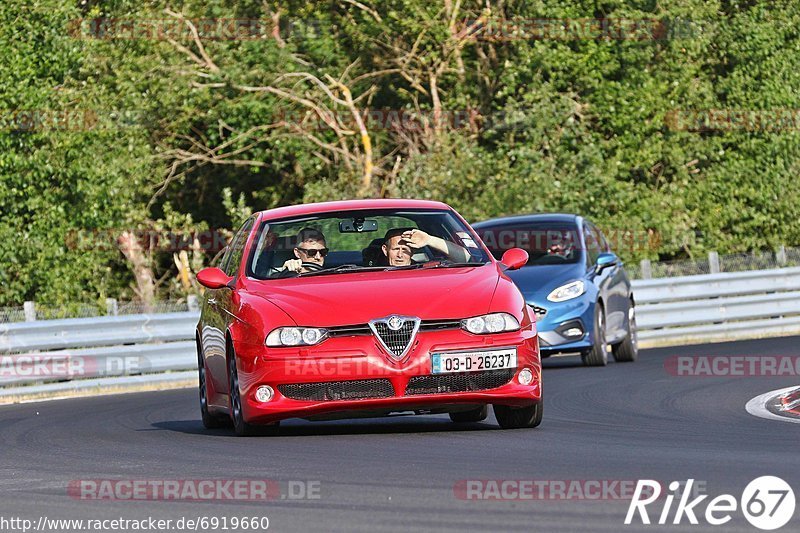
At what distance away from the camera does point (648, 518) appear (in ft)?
22.2

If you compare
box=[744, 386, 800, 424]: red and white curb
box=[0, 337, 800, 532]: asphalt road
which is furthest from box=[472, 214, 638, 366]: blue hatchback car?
box=[744, 386, 800, 424]: red and white curb

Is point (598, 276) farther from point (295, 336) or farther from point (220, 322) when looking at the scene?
point (295, 336)

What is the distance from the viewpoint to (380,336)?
34.1ft

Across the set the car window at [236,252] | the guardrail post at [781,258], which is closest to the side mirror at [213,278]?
the car window at [236,252]

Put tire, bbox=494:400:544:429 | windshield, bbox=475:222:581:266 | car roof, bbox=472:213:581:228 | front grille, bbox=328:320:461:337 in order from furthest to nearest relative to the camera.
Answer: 1. car roof, bbox=472:213:581:228
2. windshield, bbox=475:222:581:266
3. tire, bbox=494:400:544:429
4. front grille, bbox=328:320:461:337

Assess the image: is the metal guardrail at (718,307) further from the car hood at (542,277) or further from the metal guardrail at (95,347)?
the metal guardrail at (95,347)

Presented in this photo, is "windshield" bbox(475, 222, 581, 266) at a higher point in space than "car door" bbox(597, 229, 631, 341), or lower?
higher

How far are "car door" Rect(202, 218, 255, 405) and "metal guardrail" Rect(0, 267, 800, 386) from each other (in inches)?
277

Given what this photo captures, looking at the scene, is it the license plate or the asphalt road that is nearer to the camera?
the asphalt road

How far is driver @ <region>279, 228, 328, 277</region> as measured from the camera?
38.0ft

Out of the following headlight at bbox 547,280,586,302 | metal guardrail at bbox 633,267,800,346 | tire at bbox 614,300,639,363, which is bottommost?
metal guardrail at bbox 633,267,800,346

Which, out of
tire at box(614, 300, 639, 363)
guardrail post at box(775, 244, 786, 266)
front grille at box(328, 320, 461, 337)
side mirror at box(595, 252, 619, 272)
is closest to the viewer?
front grille at box(328, 320, 461, 337)

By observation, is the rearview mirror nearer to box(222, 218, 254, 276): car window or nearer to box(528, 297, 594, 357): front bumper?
box(222, 218, 254, 276): car window

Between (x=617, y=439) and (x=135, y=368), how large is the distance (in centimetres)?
1117
